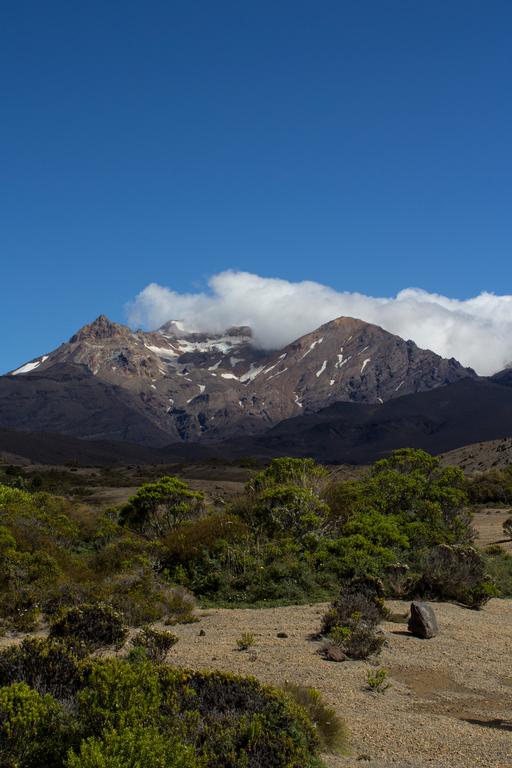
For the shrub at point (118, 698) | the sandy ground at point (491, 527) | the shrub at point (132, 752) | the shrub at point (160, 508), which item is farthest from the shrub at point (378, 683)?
the sandy ground at point (491, 527)

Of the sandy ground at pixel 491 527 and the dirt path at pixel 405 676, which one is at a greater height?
the dirt path at pixel 405 676

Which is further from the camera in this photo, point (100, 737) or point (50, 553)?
point (50, 553)

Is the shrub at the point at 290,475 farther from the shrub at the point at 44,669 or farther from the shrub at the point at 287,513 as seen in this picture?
the shrub at the point at 44,669

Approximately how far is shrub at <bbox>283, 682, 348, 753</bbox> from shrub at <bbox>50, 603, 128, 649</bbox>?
3.88 meters

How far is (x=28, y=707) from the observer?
594 cm

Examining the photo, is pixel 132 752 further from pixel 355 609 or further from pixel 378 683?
pixel 355 609

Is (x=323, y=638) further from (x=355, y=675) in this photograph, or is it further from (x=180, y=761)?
(x=180, y=761)

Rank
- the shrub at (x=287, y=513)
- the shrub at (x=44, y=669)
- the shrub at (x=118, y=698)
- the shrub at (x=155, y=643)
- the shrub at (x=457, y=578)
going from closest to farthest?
the shrub at (x=118, y=698) → the shrub at (x=44, y=669) → the shrub at (x=155, y=643) → the shrub at (x=457, y=578) → the shrub at (x=287, y=513)

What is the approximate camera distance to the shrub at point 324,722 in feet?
25.0

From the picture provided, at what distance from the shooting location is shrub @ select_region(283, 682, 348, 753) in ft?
25.0

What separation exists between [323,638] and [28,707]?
777 centimetres

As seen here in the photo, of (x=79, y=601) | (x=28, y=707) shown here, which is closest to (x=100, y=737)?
(x=28, y=707)

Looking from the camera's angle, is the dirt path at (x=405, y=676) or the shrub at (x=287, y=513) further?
the shrub at (x=287, y=513)

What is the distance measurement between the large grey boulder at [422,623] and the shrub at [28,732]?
29.2ft
